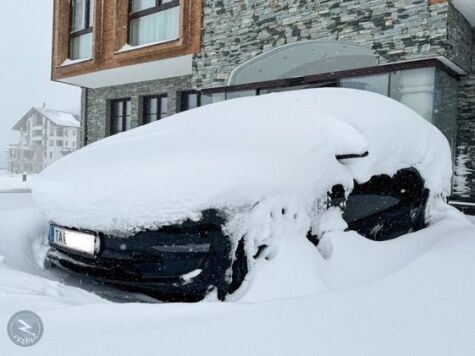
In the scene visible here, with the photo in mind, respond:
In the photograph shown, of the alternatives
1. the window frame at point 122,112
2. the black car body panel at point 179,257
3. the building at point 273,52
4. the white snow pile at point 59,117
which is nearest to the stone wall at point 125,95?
the building at point 273,52

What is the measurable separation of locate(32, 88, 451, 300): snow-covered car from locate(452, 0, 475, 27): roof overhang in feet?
15.8

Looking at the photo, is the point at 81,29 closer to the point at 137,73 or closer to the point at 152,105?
the point at 137,73

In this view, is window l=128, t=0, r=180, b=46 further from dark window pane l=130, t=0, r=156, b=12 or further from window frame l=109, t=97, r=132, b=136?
window frame l=109, t=97, r=132, b=136

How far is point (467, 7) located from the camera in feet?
20.8

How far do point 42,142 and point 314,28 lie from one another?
185 ft

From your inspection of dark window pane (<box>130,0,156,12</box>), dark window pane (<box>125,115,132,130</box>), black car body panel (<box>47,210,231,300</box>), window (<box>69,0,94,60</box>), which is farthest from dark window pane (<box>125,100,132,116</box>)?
black car body panel (<box>47,210,231,300</box>)

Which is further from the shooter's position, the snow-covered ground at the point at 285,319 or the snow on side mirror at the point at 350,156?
the snow on side mirror at the point at 350,156

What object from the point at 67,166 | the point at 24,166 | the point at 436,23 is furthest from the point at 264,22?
the point at 24,166

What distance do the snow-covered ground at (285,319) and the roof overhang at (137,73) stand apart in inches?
335

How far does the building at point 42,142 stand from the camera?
178 feet

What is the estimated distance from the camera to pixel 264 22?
8242 millimetres

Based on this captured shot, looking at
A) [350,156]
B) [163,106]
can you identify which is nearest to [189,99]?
[163,106]

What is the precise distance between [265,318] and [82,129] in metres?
13.6

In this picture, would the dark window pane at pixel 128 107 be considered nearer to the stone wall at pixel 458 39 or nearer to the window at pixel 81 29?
the window at pixel 81 29
